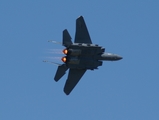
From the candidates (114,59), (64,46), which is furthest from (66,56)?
(114,59)

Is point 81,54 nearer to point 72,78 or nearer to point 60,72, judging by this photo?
point 60,72

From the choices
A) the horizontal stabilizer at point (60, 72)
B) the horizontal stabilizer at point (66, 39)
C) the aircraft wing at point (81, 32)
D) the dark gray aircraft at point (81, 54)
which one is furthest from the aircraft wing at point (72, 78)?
the horizontal stabilizer at point (66, 39)

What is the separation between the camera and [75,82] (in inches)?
2739

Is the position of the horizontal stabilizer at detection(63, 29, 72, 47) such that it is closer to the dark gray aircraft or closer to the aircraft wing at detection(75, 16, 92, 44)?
the dark gray aircraft

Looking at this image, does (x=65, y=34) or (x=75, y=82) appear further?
(x=75, y=82)

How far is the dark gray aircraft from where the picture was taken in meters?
65.1

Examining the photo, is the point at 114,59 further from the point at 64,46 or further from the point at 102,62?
the point at 64,46

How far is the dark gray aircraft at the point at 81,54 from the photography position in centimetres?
6506

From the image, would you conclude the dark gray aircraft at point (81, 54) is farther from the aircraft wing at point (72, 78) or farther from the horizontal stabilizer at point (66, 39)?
the aircraft wing at point (72, 78)

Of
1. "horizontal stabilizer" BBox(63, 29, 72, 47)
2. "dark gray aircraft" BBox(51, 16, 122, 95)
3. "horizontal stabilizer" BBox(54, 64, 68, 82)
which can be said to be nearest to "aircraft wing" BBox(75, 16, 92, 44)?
"dark gray aircraft" BBox(51, 16, 122, 95)

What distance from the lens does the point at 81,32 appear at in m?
66.8

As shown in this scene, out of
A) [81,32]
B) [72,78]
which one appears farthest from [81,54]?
[72,78]

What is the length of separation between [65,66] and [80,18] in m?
4.34

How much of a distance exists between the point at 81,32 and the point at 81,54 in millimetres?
2061
